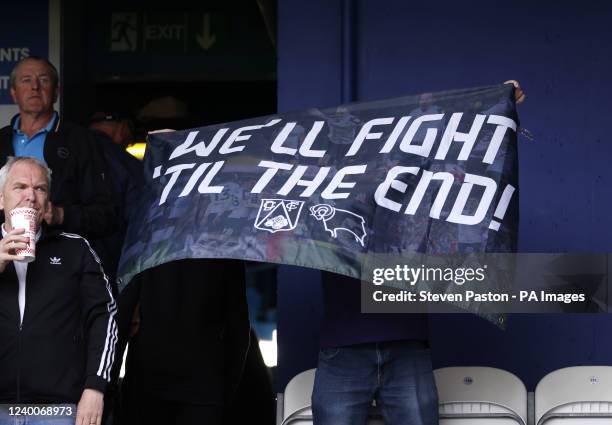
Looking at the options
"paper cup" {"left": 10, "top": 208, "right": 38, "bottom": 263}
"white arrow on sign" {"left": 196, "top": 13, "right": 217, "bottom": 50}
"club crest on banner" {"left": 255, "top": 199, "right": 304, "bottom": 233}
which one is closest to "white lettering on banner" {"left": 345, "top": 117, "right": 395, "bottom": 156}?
"club crest on banner" {"left": 255, "top": 199, "right": 304, "bottom": 233}

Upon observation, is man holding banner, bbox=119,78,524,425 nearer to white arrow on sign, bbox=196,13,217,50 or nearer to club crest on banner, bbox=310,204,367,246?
club crest on banner, bbox=310,204,367,246

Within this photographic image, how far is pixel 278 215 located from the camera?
4426 mm

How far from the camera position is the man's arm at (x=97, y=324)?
4367 mm

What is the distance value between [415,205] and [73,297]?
1.33 meters

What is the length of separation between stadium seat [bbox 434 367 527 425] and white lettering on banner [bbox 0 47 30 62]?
12.1 ft

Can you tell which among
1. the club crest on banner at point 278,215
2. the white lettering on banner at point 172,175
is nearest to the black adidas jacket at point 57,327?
the white lettering on banner at point 172,175

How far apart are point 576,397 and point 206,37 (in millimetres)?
4455

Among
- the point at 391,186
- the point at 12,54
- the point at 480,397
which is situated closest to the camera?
the point at 391,186

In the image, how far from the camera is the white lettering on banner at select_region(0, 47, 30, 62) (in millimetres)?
7418

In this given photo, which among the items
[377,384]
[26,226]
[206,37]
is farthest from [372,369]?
[206,37]

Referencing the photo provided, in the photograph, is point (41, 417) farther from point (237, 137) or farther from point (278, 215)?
point (237, 137)

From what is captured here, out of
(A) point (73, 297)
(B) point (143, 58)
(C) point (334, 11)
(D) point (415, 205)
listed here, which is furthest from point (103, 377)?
(B) point (143, 58)

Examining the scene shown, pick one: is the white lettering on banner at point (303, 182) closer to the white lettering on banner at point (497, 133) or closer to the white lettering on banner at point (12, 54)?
the white lettering on banner at point (497, 133)

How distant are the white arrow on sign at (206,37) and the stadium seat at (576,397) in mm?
4282
